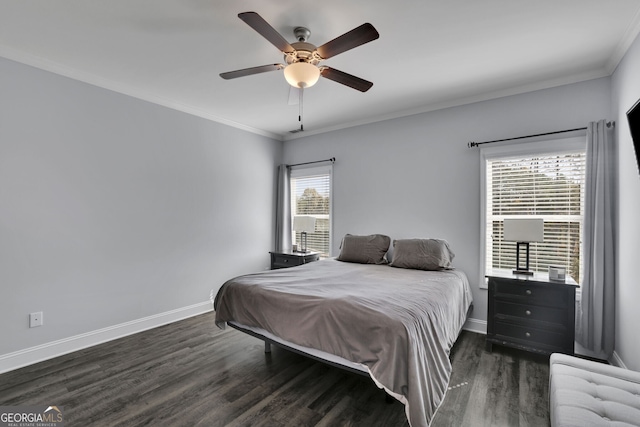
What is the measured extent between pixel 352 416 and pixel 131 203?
319 cm

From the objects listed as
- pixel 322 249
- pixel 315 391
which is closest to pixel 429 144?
pixel 322 249

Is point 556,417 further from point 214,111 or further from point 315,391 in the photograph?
point 214,111

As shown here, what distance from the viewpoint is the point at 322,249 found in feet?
16.6

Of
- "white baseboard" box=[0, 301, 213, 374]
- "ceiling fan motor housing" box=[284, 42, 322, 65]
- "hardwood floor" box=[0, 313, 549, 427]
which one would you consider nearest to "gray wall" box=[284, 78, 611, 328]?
"hardwood floor" box=[0, 313, 549, 427]

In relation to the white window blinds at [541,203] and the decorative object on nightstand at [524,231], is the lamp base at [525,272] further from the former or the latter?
the white window blinds at [541,203]

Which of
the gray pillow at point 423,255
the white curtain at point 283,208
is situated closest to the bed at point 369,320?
the gray pillow at point 423,255

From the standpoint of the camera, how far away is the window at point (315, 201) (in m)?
5.00

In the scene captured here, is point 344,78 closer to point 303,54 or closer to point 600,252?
point 303,54

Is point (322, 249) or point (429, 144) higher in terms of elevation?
point (429, 144)

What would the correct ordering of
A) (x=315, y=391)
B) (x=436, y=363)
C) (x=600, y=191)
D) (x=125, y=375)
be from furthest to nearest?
(x=600, y=191) → (x=125, y=375) → (x=315, y=391) → (x=436, y=363)

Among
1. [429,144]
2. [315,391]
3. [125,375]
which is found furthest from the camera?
[429,144]

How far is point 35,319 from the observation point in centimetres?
281

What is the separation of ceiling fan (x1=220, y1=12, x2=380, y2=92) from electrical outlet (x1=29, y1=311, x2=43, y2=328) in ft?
9.18

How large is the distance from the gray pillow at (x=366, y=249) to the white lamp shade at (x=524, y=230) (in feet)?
4.68
